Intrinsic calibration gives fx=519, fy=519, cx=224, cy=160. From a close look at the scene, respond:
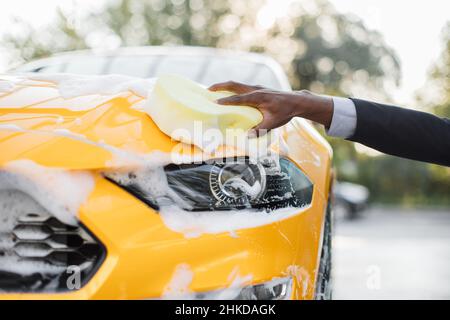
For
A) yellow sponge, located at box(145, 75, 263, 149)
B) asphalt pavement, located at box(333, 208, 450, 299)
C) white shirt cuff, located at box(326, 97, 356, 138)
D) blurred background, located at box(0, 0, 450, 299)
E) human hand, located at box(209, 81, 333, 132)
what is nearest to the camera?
yellow sponge, located at box(145, 75, 263, 149)

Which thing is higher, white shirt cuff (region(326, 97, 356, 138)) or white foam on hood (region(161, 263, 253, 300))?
white shirt cuff (region(326, 97, 356, 138))

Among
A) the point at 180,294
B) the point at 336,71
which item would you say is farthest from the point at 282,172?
the point at 336,71

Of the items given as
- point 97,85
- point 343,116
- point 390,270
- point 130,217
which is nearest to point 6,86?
point 97,85

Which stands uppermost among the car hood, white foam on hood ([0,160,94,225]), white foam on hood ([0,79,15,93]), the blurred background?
the blurred background

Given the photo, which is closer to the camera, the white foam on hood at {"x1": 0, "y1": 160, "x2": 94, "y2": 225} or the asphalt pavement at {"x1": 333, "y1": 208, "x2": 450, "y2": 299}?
the white foam on hood at {"x1": 0, "y1": 160, "x2": 94, "y2": 225}

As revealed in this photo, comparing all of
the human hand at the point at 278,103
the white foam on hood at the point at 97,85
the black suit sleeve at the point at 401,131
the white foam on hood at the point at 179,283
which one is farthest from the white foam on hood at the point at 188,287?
the black suit sleeve at the point at 401,131

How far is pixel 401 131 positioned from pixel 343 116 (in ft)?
0.73

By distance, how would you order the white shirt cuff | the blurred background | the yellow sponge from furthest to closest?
the blurred background, the white shirt cuff, the yellow sponge

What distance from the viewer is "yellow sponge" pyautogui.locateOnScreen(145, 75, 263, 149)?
1.54m

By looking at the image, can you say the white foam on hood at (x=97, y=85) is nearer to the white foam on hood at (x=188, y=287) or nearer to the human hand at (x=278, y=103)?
the human hand at (x=278, y=103)

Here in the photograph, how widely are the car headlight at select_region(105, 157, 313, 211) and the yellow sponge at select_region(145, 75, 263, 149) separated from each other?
93 millimetres

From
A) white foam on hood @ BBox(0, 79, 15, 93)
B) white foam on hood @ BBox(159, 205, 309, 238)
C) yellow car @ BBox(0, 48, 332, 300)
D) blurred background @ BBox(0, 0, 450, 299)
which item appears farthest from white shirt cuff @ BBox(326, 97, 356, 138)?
blurred background @ BBox(0, 0, 450, 299)

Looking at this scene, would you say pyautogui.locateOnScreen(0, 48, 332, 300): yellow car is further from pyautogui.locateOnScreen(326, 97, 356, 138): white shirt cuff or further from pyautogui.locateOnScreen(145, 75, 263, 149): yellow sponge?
pyautogui.locateOnScreen(326, 97, 356, 138): white shirt cuff

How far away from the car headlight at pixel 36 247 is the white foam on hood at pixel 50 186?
0.04m
